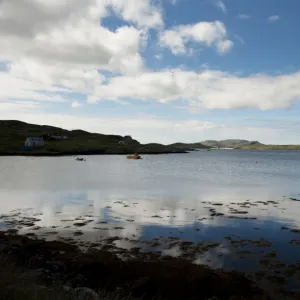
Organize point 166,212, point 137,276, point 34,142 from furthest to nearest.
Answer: point 34,142, point 166,212, point 137,276

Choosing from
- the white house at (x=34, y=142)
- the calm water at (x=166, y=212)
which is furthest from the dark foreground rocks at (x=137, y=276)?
the white house at (x=34, y=142)

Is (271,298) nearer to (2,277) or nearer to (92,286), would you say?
(92,286)

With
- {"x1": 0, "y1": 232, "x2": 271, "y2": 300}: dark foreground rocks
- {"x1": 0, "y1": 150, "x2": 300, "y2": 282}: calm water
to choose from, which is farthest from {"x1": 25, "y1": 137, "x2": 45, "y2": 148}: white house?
{"x1": 0, "y1": 232, "x2": 271, "y2": 300}: dark foreground rocks

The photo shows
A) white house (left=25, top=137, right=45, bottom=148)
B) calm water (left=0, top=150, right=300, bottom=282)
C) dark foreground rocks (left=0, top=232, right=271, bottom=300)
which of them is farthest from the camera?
white house (left=25, top=137, right=45, bottom=148)

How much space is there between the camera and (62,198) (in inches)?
1409

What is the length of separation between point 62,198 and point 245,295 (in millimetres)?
27502

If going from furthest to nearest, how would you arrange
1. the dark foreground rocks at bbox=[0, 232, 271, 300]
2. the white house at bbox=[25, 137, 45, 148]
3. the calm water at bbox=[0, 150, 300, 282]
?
1. the white house at bbox=[25, 137, 45, 148]
2. the calm water at bbox=[0, 150, 300, 282]
3. the dark foreground rocks at bbox=[0, 232, 271, 300]

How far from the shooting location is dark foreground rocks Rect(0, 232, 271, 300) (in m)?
12.2

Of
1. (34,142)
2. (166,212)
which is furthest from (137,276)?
(34,142)

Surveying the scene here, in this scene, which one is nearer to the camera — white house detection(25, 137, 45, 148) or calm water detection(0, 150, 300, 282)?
calm water detection(0, 150, 300, 282)

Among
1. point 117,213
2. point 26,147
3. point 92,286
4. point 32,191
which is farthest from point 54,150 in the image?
point 92,286

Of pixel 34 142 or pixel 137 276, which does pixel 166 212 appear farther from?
pixel 34 142

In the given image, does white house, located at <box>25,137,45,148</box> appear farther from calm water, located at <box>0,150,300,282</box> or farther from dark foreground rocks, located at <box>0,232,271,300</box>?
dark foreground rocks, located at <box>0,232,271,300</box>

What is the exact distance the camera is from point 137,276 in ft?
44.2
